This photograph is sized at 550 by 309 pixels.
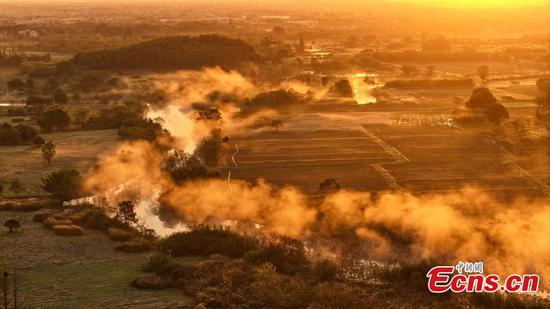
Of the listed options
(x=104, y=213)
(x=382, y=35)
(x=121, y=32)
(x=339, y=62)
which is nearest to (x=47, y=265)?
(x=104, y=213)

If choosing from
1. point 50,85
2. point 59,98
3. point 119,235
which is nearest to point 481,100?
point 119,235

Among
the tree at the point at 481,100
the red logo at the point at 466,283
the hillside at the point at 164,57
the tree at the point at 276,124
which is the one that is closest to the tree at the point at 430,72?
the hillside at the point at 164,57

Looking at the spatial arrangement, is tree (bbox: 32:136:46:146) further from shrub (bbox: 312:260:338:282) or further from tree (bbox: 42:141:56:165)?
shrub (bbox: 312:260:338:282)

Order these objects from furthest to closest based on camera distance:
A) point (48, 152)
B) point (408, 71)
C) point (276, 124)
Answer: point (408, 71) → point (276, 124) → point (48, 152)

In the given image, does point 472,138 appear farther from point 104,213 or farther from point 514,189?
point 104,213

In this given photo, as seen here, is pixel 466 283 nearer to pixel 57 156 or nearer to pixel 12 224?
pixel 12 224

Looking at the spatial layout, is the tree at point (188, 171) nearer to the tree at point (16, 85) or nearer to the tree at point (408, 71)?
the tree at point (16, 85)
